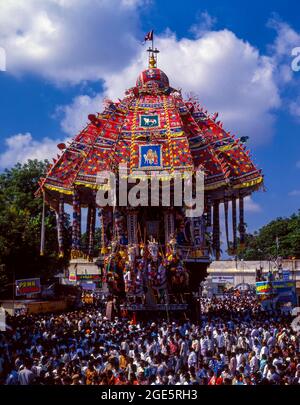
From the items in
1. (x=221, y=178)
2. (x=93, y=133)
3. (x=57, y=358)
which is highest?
(x=93, y=133)

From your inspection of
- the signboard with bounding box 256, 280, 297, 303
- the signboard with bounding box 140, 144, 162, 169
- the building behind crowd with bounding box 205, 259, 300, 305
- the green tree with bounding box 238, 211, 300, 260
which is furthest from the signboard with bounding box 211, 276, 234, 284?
the signboard with bounding box 140, 144, 162, 169

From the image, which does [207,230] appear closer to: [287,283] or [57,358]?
[287,283]

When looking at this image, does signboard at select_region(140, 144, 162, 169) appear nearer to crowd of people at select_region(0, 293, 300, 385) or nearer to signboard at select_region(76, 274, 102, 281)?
crowd of people at select_region(0, 293, 300, 385)

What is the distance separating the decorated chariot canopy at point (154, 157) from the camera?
3036 centimetres

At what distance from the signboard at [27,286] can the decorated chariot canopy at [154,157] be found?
9.77ft

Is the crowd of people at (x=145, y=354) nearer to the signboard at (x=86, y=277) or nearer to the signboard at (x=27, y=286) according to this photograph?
the signboard at (x=27, y=286)

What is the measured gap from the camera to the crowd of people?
38.3 ft

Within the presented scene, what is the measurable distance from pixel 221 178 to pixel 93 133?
8202 mm

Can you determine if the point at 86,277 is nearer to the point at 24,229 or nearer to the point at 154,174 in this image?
the point at 24,229

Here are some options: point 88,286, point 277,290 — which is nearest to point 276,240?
point 88,286

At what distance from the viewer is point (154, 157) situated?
30438 millimetres

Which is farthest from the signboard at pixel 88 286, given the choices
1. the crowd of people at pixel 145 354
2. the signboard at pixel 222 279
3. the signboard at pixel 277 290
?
the crowd of people at pixel 145 354

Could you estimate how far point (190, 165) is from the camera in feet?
97.9
